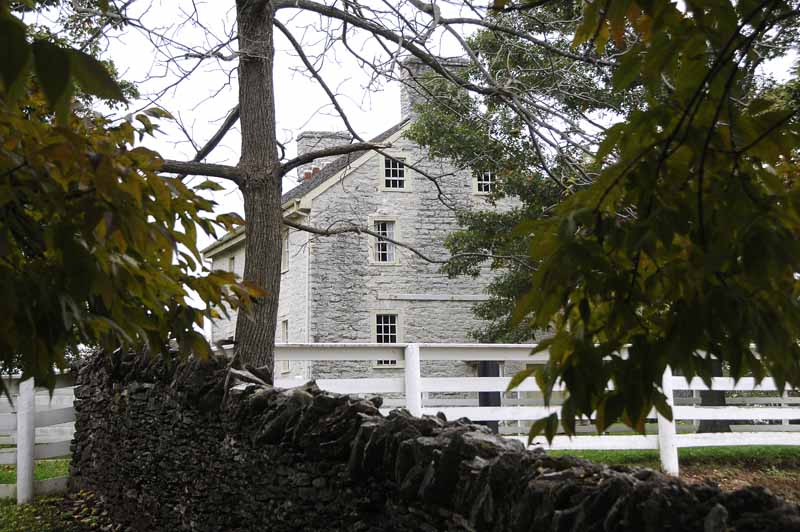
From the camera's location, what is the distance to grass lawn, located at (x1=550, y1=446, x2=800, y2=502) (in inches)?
360

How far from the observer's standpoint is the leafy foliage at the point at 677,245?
188cm

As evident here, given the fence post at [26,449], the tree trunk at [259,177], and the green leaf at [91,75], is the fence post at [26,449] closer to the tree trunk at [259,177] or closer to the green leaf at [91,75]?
the tree trunk at [259,177]

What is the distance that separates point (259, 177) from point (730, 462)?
6.33 m

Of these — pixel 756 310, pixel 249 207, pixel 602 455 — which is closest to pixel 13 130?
pixel 756 310

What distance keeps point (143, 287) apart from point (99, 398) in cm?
645

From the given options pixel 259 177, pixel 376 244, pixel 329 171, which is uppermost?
pixel 329 171

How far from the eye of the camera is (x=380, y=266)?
24.1m

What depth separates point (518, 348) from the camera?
996 cm

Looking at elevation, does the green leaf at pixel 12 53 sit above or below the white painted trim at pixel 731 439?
above

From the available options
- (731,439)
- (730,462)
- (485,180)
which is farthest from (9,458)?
(485,180)

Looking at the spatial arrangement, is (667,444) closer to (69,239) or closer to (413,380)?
(413,380)

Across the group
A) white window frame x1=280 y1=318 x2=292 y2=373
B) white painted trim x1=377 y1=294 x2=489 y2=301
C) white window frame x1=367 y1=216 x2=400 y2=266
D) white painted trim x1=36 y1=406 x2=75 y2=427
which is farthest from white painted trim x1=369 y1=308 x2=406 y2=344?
white painted trim x1=36 y1=406 x2=75 y2=427

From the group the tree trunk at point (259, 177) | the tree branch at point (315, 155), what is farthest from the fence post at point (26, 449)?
the tree branch at point (315, 155)

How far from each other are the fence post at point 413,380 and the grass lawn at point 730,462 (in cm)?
166
